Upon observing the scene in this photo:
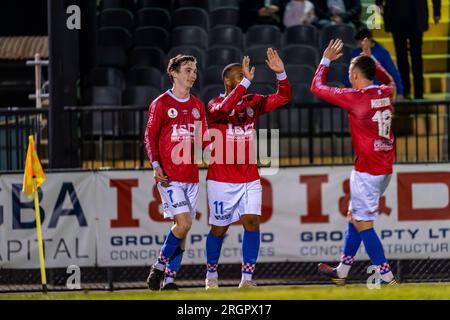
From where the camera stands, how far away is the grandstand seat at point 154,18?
23.0 metres

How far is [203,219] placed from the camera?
16.6 metres

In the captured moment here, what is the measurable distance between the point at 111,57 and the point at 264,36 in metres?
2.72

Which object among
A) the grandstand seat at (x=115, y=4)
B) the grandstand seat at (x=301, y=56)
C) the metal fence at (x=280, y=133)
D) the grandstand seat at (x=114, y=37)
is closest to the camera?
the metal fence at (x=280, y=133)

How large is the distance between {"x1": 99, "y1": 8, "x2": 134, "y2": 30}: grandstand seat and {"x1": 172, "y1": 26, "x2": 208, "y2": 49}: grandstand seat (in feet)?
3.32

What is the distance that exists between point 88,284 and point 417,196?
15.1ft

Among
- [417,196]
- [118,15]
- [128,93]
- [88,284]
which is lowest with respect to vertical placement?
[88,284]

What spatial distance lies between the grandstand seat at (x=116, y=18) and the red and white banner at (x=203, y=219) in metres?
6.69

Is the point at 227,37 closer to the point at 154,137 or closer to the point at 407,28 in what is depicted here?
the point at 407,28

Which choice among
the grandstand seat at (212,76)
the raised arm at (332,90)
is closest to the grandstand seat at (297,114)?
the grandstand seat at (212,76)

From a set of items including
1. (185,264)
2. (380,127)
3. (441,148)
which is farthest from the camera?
(441,148)

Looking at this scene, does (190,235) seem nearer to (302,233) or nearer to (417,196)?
(302,233)

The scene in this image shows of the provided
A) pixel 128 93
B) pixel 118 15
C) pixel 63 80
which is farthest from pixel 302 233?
pixel 118 15

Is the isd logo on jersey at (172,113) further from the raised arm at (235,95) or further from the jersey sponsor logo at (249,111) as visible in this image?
the jersey sponsor logo at (249,111)

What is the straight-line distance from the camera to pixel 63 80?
17391 millimetres
